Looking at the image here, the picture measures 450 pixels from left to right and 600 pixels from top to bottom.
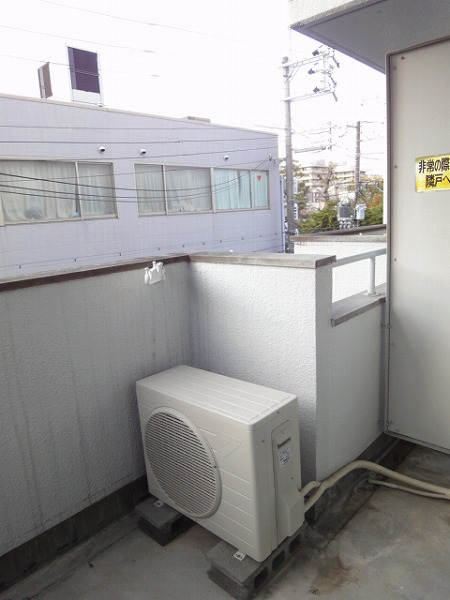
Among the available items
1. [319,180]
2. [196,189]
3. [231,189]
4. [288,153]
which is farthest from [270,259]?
[319,180]

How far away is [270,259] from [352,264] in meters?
1.27

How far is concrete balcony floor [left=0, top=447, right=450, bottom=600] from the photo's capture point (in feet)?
5.19

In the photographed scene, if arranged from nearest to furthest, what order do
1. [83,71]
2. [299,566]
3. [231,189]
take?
[299,566]
[83,71]
[231,189]

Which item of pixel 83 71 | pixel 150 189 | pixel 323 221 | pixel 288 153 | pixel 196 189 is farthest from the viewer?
pixel 323 221

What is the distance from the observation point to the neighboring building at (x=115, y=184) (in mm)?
6297

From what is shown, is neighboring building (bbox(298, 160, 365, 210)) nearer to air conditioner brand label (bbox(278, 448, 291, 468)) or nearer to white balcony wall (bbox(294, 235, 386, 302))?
white balcony wall (bbox(294, 235, 386, 302))

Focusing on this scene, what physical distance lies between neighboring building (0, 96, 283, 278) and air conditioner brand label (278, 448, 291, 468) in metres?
5.88

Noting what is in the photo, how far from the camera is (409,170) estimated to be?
79.3 inches

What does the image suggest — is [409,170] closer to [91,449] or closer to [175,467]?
[175,467]

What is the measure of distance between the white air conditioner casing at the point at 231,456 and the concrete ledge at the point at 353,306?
0.48 meters

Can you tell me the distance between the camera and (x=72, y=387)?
1.78 meters

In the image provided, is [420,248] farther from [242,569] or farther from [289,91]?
[289,91]

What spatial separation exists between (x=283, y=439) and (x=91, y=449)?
0.89 m

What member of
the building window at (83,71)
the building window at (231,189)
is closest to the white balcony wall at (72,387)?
the building window at (83,71)
